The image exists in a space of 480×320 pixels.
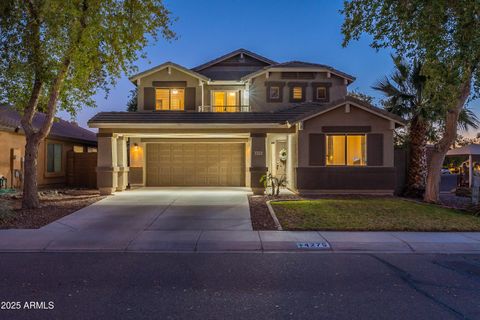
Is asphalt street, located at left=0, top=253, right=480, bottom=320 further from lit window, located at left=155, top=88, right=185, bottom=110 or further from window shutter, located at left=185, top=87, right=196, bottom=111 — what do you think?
lit window, located at left=155, top=88, right=185, bottom=110

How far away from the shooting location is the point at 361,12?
12.5 m

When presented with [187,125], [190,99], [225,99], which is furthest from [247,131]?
[225,99]

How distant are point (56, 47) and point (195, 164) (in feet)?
32.2

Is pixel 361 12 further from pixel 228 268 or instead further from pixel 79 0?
pixel 228 268

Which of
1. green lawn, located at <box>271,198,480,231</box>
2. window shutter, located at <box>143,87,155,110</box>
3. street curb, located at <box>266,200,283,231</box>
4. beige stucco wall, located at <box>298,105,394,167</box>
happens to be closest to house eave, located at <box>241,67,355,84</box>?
beige stucco wall, located at <box>298,105,394,167</box>

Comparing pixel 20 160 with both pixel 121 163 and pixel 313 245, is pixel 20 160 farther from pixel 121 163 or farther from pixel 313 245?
pixel 313 245

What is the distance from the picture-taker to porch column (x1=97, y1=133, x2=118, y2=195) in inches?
616

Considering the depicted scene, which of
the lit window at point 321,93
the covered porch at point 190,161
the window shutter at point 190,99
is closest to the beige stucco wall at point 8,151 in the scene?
the covered porch at point 190,161

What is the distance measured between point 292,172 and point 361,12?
25.8ft

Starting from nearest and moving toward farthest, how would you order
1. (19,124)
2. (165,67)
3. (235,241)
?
(235,241)
(19,124)
(165,67)

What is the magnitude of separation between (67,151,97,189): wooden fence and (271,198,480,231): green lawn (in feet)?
39.2

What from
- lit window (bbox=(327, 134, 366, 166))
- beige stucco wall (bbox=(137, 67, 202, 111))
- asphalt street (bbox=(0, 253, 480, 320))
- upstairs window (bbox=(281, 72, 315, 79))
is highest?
upstairs window (bbox=(281, 72, 315, 79))

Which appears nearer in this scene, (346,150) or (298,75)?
(346,150)

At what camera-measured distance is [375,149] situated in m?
15.9
